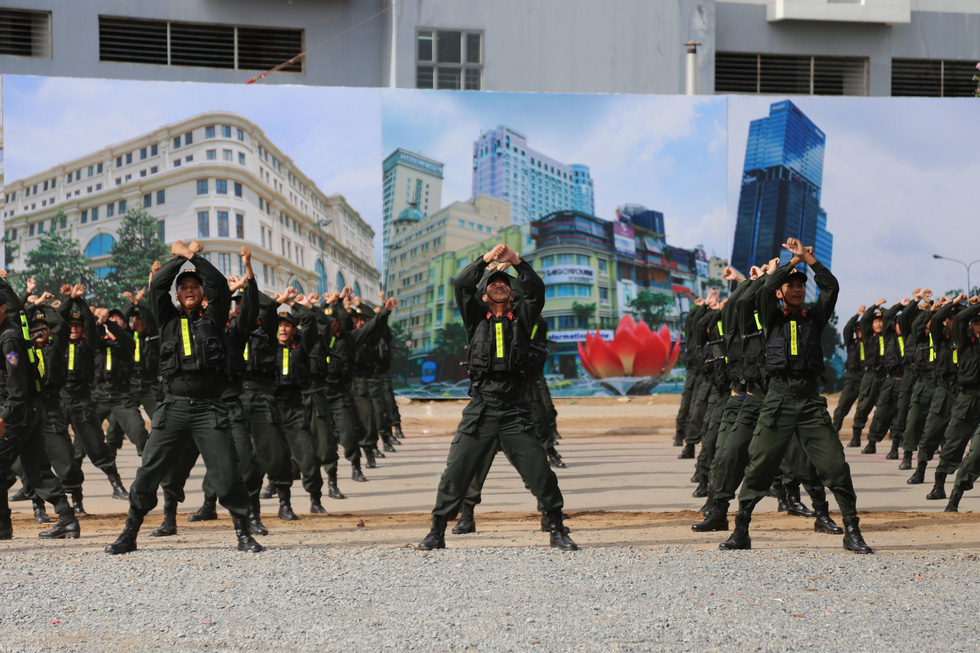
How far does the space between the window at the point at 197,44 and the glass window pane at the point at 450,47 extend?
2971 millimetres

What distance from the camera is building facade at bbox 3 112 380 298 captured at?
19.9m

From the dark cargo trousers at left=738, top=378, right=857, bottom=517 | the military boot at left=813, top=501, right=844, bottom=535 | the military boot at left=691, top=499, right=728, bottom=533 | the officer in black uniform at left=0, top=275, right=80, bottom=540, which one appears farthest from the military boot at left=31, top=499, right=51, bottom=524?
the military boot at left=813, top=501, right=844, bottom=535

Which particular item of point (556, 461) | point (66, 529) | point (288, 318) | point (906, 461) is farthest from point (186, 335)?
point (906, 461)

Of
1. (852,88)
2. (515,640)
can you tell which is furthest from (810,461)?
(852,88)

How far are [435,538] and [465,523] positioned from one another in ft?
3.51

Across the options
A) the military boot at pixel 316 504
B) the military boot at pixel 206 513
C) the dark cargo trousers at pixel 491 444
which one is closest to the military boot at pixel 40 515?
the military boot at pixel 206 513

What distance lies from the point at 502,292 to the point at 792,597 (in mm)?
3096

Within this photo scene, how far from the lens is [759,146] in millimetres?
22203

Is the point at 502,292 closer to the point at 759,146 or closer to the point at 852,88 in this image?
the point at 759,146

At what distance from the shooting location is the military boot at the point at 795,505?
10.6 m

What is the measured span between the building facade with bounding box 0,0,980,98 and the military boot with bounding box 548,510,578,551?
571 inches

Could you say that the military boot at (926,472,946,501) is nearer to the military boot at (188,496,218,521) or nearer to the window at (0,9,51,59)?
the military boot at (188,496,218,521)

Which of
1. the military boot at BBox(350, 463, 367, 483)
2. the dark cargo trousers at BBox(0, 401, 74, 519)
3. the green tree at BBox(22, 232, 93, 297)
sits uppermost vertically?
the green tree at BBox(22, 232, 93, 297)

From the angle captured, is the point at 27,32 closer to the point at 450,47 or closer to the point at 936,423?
the point at 450,47
